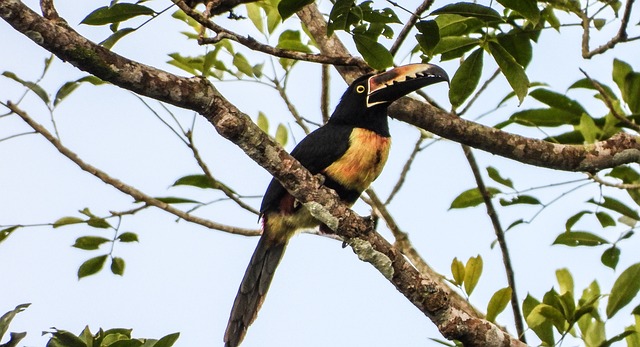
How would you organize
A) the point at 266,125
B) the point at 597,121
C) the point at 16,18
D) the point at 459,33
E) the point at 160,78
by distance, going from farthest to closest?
the point at 266,125 < the point at 597,121 < the point at 459,33 < the point at 160,78 < the point at 16,18

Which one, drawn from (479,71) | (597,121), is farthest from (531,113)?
(479,71)

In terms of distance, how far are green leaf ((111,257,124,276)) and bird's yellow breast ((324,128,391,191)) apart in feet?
3.38

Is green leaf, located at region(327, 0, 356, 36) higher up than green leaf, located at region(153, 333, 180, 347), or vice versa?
green leaf, located at region(327, 0, 356, 36)

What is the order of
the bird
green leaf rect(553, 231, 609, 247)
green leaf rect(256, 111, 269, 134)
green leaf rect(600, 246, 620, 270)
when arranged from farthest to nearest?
green leaf rect(256, 111, 269, 134) → the bird → green leaf rect(600, 246, 620, 270) → green leaf rect(553, 231, 609, 247)

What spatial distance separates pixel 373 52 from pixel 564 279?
1453 mm

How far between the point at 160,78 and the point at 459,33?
1.26 meters

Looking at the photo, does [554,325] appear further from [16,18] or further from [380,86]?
Answer: [16,18]

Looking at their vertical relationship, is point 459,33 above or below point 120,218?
above

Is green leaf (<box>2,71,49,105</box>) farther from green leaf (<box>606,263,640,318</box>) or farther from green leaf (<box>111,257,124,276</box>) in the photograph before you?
green leaf (<box>606,263,640,318</box>)

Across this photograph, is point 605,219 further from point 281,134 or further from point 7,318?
point 7,318

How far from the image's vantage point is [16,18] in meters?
2.85

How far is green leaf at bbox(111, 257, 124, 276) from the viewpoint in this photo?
4699mm

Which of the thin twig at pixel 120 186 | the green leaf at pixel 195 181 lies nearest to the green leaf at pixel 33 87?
the thin twig at pixel 120 186

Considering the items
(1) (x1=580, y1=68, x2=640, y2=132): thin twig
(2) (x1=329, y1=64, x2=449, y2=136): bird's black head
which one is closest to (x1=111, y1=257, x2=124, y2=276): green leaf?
(2) (x1=329, y1=64, x2=449, y2=136): bird's black head
